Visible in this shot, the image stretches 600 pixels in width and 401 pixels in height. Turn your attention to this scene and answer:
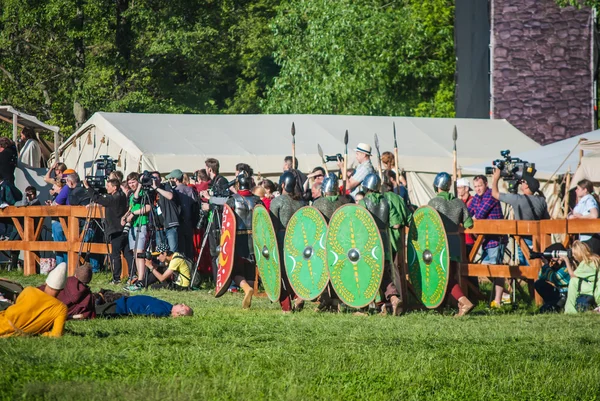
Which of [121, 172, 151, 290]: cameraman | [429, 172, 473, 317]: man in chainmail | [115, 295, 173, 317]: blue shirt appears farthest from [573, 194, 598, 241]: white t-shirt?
[121, 172, 151, 290]: cameraman

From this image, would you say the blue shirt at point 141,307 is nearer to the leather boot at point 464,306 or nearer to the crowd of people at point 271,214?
the crowd of people at point 271,214

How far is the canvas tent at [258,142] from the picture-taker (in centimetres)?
1927

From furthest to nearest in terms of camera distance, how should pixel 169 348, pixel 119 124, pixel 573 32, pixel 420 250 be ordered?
1. pixel 573 32
2. pixel 119 124
3. pixel 420 250
4. pixel 169 348

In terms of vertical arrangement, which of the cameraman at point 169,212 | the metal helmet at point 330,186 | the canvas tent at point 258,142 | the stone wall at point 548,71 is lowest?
the cameraman at point 169,212

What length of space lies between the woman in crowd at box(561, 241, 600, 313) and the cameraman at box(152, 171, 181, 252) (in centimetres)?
560

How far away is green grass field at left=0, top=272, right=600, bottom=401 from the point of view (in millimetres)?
7125

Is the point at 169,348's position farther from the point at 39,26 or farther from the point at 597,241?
the point at 39,26

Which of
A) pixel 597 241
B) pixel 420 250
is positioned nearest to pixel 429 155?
pixel 597 241

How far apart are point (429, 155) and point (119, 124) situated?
222 inches

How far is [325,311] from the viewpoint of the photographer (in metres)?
12.3

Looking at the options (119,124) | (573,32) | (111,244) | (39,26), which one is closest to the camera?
(111,244)

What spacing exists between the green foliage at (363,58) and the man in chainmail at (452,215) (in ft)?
73.7

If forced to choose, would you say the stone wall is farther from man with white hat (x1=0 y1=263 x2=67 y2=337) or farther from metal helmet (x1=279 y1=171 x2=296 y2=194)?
man with white hat (x1=0 y1=263 x2=67 y2=337)


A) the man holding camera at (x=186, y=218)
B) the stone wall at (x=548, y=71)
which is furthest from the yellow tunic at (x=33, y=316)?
the stone wall at (x=548, y=71)
